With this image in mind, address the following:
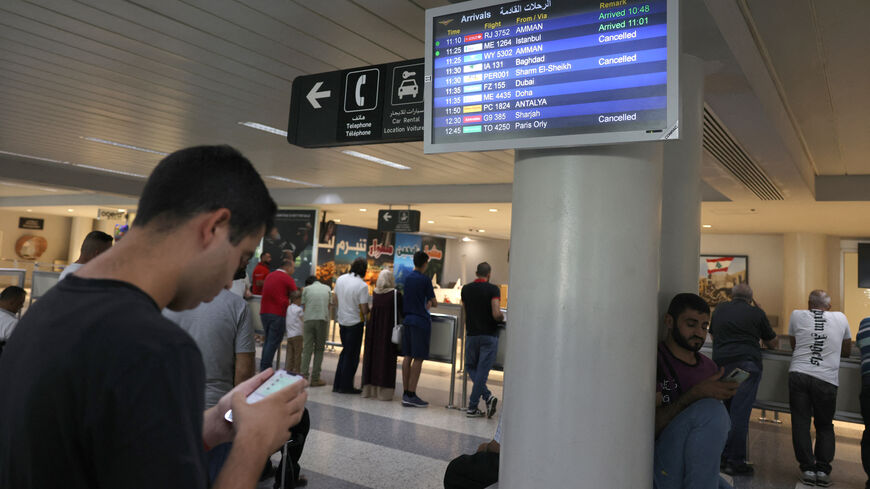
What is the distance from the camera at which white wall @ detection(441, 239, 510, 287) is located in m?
25.6

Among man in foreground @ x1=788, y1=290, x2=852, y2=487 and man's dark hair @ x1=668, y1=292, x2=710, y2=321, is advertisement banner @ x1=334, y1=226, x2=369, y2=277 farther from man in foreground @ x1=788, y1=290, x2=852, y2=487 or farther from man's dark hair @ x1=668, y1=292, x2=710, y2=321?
man's dark hair @ x1=668, y1=292, x2=710, y2=321

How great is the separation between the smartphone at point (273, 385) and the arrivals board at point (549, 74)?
1.52m

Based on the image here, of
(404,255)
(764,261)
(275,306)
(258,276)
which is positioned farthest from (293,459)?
(764,261)

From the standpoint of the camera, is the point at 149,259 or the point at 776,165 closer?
the point at 149,259

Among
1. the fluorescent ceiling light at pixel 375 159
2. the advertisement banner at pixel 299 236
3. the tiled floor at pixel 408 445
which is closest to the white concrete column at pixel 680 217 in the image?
the tiled floor at pixel 408 445

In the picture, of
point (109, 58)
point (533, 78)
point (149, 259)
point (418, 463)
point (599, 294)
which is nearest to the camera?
point (149, 259)

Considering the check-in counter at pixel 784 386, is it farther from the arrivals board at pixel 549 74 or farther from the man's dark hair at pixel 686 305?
the arrivals board at pixel 549 74

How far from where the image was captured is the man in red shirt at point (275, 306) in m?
7.69

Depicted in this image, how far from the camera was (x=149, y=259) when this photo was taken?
0.92 meters

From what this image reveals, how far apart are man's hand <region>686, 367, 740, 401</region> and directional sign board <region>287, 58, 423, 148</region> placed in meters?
2.34

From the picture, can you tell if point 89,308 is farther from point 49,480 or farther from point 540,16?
point 540,16

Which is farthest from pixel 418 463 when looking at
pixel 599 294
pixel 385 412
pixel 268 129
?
pixel 268 129

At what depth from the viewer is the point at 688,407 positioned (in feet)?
8.32

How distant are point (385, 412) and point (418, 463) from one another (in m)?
1.89
